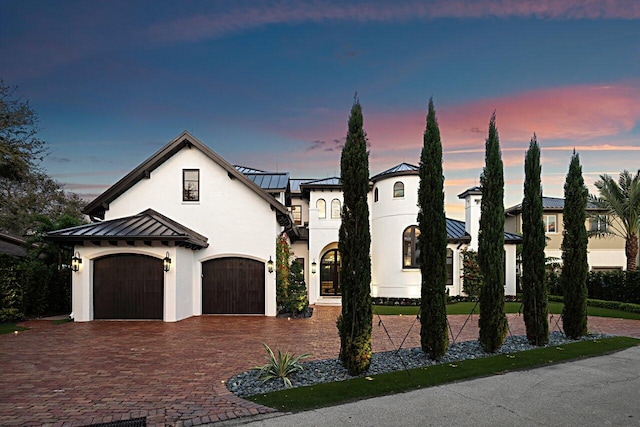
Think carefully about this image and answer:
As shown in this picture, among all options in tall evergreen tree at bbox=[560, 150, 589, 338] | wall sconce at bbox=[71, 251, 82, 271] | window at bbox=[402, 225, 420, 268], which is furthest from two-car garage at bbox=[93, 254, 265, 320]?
tall evergreen tree at bbox=[560, 150, 589, 338]

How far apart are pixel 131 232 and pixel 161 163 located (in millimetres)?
3404

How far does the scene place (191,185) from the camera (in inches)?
661

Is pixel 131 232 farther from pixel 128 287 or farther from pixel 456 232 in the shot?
pixel 456 232

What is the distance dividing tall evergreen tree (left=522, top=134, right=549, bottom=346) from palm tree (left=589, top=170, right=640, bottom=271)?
13.5 metres

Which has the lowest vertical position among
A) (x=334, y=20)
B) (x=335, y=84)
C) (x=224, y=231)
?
(x=224, y=231)

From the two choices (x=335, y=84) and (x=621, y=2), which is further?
(x=335, y=84)

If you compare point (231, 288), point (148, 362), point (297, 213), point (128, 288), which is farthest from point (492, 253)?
point (297, 213)

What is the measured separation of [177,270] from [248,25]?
26.8 feet

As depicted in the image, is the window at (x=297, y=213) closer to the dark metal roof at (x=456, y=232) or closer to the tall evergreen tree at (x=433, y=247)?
the dark metal roof at (x=456, y=232)

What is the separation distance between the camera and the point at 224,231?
16.6m

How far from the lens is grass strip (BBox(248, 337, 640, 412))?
605 centimetres

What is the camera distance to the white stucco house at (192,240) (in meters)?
14.6

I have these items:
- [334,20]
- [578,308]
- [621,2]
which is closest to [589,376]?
[578,308]

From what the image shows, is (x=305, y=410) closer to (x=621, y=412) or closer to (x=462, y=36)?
(x=621, y=412)
